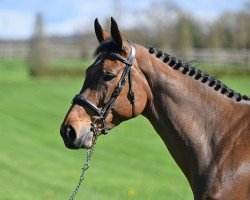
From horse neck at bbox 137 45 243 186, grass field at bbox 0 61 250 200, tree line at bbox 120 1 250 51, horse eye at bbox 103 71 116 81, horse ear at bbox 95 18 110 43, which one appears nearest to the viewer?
horse eye at bbox 103 71 116 81

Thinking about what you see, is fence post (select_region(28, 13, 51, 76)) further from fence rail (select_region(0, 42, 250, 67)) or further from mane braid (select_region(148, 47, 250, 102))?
mane braid (select_region(148, 47, 250, 102))

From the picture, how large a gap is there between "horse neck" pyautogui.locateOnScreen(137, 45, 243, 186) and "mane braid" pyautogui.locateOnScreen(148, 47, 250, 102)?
0.07m

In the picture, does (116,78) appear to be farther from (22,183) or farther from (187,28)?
(187,28)

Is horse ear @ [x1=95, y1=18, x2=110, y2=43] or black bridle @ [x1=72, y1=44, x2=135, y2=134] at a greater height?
horse ear @ [x1=95, y1=18, x2=110, y2=43]

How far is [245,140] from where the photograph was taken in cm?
470

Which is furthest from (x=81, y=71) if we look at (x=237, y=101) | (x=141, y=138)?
(x=237, y=101)

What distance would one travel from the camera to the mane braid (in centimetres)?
496

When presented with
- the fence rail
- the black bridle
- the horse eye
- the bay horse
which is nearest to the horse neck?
the bay horse

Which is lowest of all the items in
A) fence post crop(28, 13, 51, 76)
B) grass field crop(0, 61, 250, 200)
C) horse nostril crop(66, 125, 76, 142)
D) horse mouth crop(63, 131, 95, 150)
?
fence post crop(28, 13, 51, 76)

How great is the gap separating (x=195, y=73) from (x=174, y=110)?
0.38m

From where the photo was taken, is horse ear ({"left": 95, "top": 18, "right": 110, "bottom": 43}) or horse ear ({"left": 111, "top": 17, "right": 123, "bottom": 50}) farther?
horse ear ({"left": 95, "top": 18, "right": 110, "bottom": 43})

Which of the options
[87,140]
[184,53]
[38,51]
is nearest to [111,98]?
[87,140]

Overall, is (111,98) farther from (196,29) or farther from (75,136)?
(196,29)

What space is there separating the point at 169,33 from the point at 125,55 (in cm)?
7531
